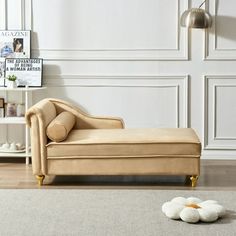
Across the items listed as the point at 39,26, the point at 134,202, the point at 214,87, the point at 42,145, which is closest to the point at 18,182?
the point at 42,145

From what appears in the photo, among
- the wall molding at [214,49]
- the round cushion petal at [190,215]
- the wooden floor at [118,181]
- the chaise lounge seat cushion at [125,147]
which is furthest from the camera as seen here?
the wall molding at [214,49]

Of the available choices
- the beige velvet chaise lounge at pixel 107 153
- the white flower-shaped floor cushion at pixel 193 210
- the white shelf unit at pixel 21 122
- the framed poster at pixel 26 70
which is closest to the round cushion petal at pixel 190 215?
the white flower-shaped floor cushion at pixel 193 210

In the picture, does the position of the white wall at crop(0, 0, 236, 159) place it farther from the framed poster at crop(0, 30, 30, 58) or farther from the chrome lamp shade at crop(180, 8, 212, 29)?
the chrome lamp shade at crop(180, 8, 212, 29)

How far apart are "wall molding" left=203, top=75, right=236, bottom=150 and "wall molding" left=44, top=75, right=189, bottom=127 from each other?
0.59 feet

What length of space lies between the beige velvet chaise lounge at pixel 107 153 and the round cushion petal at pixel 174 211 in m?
1.03

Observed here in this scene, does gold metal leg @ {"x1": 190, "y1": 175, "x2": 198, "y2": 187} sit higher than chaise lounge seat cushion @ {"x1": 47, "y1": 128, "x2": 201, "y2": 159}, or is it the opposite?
chaise lounge seat cushion @ {"x1": 47, "y1": 128, "x2": 201, "y2": 159}

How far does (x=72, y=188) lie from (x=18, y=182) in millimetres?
486

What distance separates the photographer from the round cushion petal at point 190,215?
11.6 feet

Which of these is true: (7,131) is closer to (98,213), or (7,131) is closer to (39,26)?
(39,26)

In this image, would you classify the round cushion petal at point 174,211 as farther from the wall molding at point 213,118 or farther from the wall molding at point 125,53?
the wall molding at point 125,53

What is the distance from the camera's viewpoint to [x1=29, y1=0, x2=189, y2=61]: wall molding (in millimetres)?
5863

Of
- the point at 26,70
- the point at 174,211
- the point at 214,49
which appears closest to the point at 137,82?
the point at 214,49

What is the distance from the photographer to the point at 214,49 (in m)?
5.85

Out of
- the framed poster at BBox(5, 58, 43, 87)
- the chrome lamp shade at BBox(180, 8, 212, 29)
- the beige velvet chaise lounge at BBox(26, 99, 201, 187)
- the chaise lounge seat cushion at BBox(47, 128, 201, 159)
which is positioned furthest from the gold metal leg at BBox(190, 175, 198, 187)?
the framed poster at BBox(5, 58, 43, 87)
